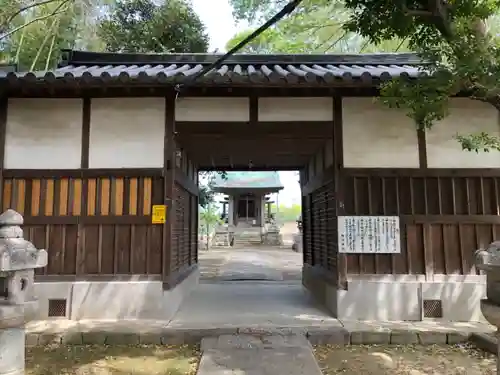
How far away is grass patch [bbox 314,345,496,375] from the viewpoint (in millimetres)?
4594

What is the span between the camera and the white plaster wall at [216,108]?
6.79 meters

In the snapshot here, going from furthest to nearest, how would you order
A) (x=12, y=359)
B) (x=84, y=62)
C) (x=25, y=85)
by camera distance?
(x=84, y=62)
(x=25, y=85)
(x=12, y=359)

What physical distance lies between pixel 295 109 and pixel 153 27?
12.4 metres

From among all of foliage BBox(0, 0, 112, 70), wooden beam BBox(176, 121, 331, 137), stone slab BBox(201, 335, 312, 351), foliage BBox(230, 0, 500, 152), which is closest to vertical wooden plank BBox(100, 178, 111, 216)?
wooden beam BBox(176, 121, 331, 137)

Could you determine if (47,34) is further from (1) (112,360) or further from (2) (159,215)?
(1) (112,360)

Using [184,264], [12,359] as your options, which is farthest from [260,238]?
[12,359]

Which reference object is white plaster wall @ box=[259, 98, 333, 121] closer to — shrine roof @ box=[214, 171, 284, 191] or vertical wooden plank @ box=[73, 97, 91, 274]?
vertical wooden plank @ box=[73, 97, 91, 274]

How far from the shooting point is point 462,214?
659cm

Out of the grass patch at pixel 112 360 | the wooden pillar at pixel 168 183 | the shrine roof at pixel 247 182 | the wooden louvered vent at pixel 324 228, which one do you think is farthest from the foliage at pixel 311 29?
the shrine roof at pixel 247 182

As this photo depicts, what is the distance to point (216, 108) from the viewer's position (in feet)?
22.5

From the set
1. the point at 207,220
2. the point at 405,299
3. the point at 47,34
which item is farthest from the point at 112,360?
the point at 207,220

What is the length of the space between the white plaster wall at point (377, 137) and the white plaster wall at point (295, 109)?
1.09ft

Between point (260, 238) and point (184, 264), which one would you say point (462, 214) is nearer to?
point (184, 264)

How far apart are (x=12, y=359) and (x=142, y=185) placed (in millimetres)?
3486
